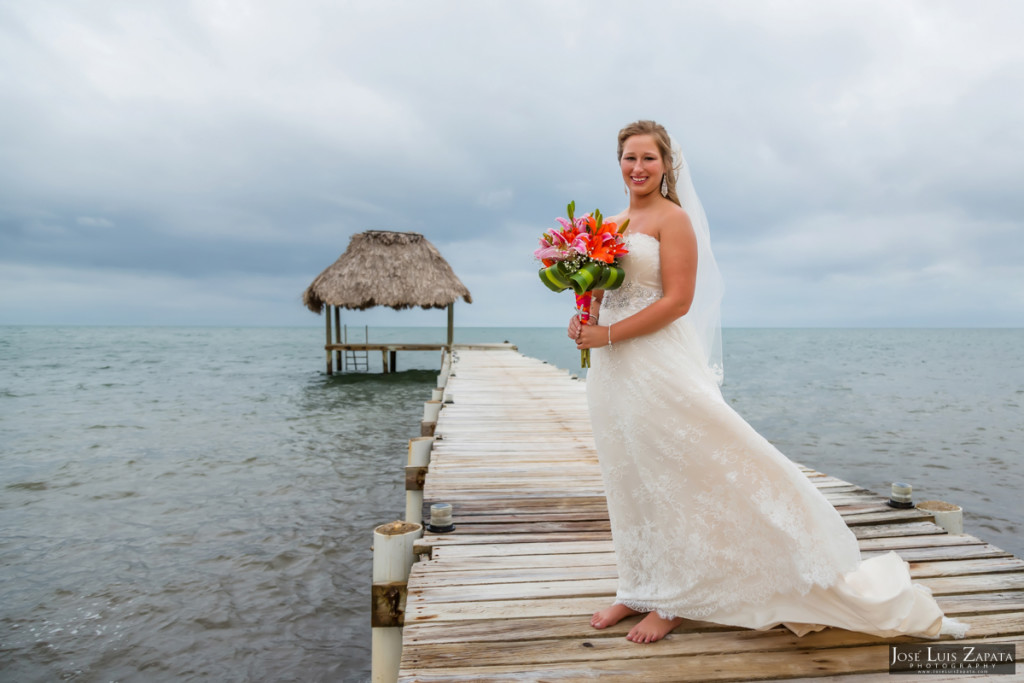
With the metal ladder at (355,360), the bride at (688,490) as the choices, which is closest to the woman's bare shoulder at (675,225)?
the bride at (688,490)

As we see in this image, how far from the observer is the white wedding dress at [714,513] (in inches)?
99.2

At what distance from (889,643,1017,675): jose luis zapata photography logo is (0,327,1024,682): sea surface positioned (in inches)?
149

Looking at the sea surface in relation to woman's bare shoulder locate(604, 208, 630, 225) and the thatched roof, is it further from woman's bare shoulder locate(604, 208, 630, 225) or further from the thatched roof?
the thatched roof

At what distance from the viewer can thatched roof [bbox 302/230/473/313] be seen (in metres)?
24.7

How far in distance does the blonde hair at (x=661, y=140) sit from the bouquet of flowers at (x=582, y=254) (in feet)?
0.98

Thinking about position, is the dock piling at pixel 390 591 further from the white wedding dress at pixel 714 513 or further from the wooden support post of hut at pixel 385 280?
the wooden support post of hut at pixel 385 280

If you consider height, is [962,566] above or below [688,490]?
below

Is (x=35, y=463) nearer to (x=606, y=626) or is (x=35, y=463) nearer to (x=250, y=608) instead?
(x=250, y=608)

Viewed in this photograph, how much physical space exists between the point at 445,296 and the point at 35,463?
15859 millimetres

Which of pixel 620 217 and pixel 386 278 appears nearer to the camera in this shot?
pixel 620 217

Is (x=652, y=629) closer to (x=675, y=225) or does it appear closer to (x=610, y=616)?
(x=610, y=616)

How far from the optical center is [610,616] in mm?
2789

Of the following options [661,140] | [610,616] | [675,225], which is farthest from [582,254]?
[610,616]

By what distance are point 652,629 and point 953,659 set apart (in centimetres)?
119
